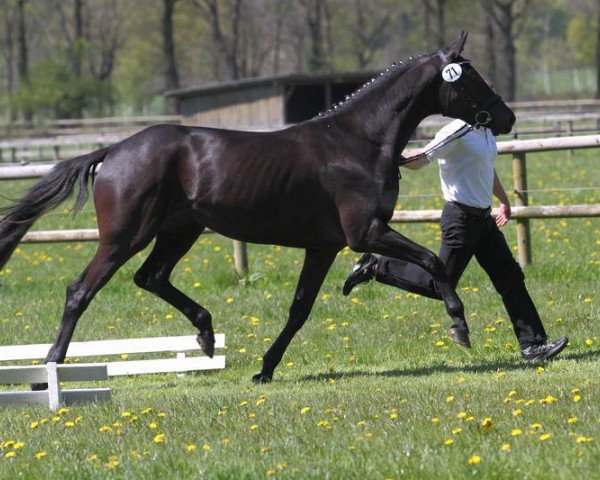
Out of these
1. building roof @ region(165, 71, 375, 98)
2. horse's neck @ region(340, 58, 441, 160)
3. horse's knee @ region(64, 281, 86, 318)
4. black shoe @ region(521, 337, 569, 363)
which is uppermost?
horse's neck @ region(340, 58, 441, 160)

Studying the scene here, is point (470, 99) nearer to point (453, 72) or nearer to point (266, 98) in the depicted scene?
point (453, 72)

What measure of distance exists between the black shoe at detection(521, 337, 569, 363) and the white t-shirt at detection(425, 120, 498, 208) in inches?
40.8

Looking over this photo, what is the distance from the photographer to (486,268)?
8.30 meters

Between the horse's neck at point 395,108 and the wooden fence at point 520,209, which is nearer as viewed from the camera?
the horse's neck at point 395,108

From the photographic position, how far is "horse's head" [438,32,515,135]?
771 centimetres

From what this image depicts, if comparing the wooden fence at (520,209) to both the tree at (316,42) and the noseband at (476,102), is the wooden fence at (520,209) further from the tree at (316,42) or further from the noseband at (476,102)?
the tree at (316,42)

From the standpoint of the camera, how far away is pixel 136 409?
266 inches

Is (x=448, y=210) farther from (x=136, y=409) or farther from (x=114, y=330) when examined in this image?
(x=114, y=330)

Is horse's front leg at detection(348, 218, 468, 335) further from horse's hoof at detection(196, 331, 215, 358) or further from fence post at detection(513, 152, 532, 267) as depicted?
fence post at detection(513, 152, 532, 267)

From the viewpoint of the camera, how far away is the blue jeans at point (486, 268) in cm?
806

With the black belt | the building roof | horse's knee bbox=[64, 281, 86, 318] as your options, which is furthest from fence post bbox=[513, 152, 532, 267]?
the building roof

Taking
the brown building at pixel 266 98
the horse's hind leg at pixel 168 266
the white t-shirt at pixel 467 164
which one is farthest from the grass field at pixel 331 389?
the brown building at pixel 266 98

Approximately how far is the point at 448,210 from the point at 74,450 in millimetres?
3294

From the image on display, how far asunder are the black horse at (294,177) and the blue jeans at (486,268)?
477 mm
